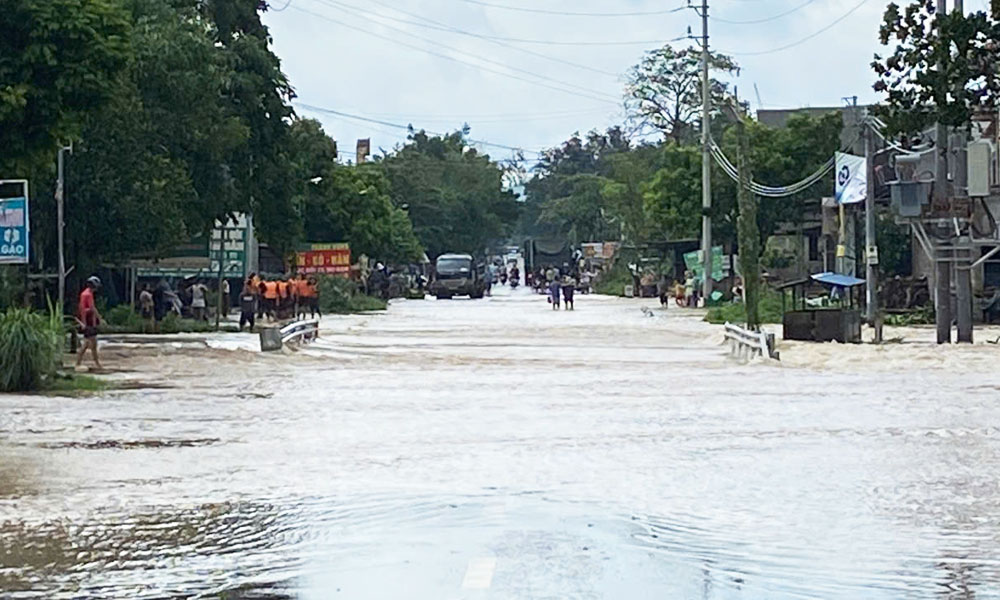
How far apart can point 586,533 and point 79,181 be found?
3327cm

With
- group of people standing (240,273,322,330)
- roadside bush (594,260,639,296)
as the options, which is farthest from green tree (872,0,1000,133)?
roadside bush (594,260,639,296)

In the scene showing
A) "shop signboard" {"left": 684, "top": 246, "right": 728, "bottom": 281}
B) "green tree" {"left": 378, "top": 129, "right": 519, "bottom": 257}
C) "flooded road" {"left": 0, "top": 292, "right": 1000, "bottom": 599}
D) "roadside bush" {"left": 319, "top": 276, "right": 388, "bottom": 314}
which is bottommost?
"flooded road" {"left": 0, "top": 292, "right": 1000, "bottom": 599}

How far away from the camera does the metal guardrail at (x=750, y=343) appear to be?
33.2 m

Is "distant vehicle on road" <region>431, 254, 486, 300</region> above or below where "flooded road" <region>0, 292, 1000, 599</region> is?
above

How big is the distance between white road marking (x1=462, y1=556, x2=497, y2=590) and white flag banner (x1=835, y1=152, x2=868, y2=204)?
125 ft

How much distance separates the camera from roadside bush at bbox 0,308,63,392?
2442 centimetres

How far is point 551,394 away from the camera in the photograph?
25.3 metres

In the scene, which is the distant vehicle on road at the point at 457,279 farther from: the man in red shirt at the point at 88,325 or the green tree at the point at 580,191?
the man in red shirt at the point at 88,325

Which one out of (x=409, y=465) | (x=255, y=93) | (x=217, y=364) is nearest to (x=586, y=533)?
(x=409, y=465)

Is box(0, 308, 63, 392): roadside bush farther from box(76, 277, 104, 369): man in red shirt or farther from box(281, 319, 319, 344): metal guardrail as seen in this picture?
box(281, 319, 319, 344): metal guardrail

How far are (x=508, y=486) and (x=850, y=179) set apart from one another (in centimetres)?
3743

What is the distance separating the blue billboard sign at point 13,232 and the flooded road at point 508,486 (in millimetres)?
3425

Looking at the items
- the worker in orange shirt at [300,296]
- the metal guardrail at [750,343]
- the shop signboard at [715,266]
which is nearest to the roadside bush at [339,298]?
the worker in orange shirt at [300,296]

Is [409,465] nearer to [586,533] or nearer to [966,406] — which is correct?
[586,533]
